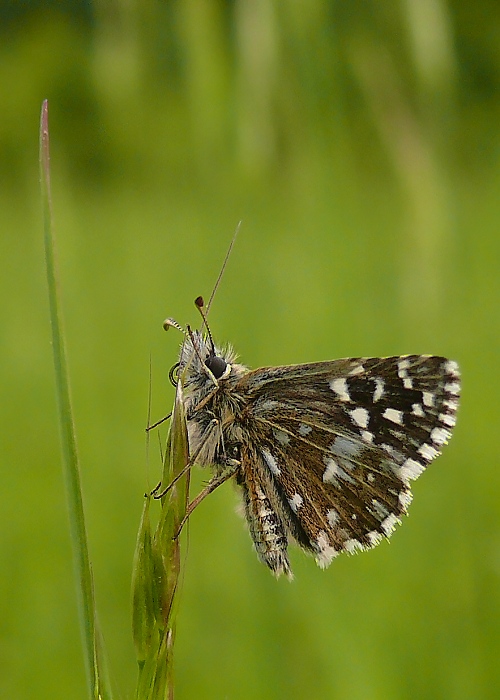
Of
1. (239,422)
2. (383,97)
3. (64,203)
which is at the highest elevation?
(64,203)

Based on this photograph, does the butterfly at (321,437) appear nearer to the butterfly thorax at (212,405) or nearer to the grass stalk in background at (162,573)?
the butterfly thorax at (212,405)

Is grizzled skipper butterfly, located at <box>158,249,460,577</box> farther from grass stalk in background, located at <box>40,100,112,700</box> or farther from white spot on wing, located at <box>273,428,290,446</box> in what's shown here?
grass stalk in background, located at <box>40,100,112,700</box>

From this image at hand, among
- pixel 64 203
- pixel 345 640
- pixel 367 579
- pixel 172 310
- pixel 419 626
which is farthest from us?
pixel 64 203

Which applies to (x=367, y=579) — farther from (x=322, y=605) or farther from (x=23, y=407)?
(x=23, y=407)

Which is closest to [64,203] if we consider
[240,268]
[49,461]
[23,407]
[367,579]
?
[240,268]

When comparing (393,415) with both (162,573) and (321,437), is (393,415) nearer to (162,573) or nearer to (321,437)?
(321,437)

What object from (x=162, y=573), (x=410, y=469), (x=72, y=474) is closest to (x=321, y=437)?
(x=410, y=469)
